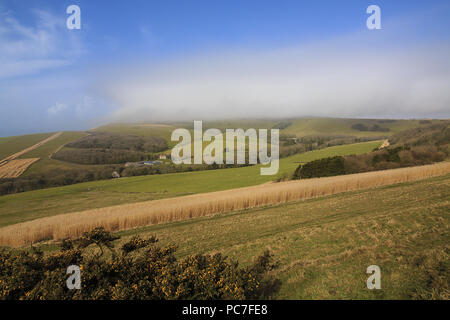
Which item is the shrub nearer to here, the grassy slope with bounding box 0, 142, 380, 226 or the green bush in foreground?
the grassy slope with bounding box 0, 142, 380, 226

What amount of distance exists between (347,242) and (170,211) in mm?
12814

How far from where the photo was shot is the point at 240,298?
4.25m

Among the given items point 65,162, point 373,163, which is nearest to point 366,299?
point 373,163

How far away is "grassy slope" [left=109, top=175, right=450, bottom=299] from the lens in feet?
19.2

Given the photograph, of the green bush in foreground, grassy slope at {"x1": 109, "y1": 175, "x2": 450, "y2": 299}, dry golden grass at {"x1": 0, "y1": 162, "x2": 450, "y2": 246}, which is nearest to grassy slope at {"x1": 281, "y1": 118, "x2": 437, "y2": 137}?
dry golden grass at {"x1": 0, "y1": 162, "x2": 450, "y2": 246}

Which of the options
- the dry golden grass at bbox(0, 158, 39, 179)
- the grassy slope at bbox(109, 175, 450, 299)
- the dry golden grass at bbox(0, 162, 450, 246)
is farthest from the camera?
the dry golden grass at bbox(0, 158, 39, 179)

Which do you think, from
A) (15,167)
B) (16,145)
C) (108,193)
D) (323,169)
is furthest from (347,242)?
(16,145)

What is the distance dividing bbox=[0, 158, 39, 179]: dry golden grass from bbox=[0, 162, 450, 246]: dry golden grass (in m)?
43.4

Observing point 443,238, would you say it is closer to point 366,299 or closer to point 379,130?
point 366,299

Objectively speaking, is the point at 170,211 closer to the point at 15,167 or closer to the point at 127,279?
the point at 127,279

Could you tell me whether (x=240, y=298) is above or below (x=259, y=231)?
above

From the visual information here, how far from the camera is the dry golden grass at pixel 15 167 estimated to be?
5109 cm

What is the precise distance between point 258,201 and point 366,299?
1535 centimetres

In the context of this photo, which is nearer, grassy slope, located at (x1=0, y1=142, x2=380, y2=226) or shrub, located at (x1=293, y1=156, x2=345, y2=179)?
grassy slope, located at (x1=0, y1=142, x2=380, y2=226)
